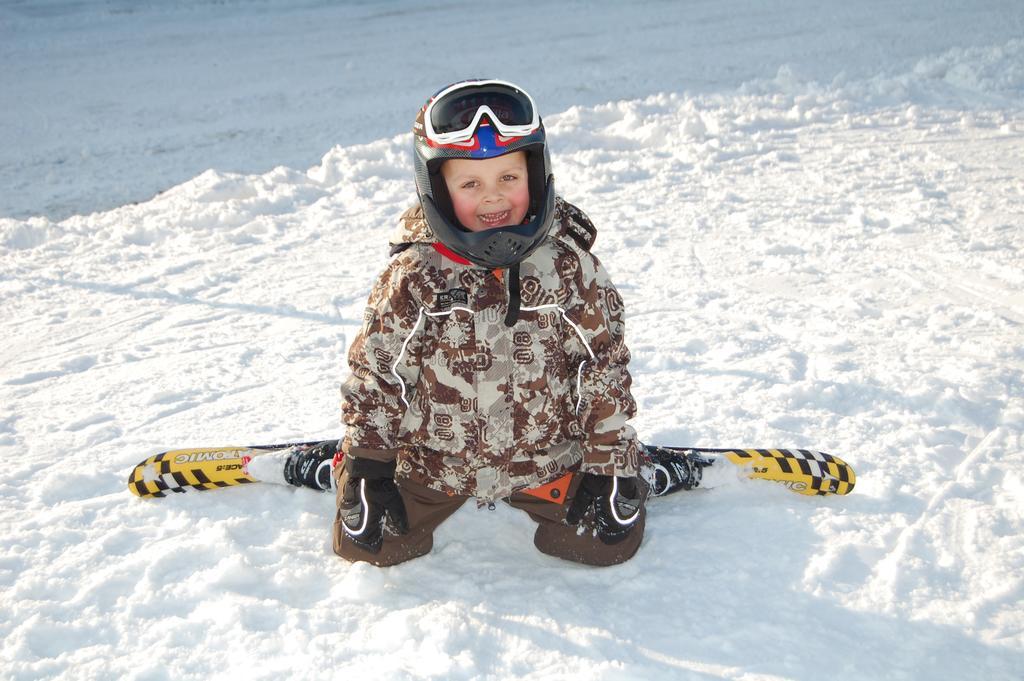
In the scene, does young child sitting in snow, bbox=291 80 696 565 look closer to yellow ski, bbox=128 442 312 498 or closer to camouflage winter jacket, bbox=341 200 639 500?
camouflage winter jacket, bbox=341 200 639 500

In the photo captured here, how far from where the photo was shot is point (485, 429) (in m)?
2.56

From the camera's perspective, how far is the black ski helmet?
2.27 meters

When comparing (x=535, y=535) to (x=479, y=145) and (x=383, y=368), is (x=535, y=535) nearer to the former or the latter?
(x=383, y=368)

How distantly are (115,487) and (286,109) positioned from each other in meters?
5.73

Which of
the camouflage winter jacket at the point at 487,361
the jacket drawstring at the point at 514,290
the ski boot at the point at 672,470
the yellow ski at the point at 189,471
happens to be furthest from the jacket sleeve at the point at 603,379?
the yellow ski at the point at 189,471

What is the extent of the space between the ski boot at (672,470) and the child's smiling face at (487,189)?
1041 mm

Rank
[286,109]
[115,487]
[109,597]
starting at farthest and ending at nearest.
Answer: [286,109]
[115,487]
[109,597]

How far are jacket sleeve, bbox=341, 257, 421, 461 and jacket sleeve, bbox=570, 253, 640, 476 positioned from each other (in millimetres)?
462

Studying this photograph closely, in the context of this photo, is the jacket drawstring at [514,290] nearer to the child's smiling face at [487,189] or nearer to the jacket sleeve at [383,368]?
the child's smiling face at [487,189]

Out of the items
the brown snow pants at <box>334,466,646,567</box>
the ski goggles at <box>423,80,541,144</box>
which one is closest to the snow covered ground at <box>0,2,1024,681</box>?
the brown snow pants at <box>334,466,646,567</box>

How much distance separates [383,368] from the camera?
2.48 m

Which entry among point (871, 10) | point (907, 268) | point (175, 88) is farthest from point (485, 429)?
point (871, 10)

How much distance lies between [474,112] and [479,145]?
82mm

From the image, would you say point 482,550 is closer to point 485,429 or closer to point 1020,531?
point 485,429
